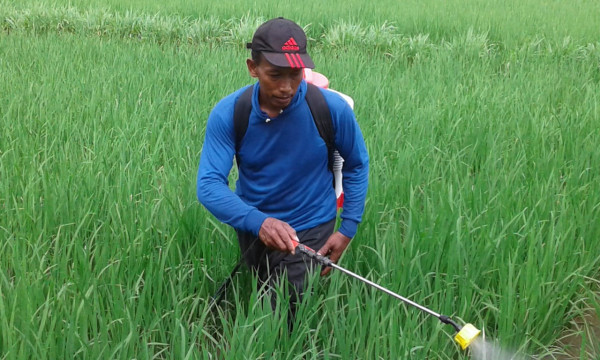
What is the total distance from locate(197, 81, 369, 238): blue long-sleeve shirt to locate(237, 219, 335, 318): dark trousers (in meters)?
0.03

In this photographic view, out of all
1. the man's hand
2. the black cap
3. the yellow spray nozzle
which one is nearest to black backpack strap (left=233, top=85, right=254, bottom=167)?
the black cap

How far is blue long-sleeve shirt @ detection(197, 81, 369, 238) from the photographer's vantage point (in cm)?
164

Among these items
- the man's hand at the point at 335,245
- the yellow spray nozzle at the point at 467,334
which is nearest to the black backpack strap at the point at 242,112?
the man's hand at the point at 335,245

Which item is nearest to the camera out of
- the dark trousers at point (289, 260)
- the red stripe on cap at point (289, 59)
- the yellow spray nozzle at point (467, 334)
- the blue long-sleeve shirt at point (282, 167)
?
the yellow spray nozzle at point (467, 334)

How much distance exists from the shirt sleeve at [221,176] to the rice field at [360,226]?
0.71ft

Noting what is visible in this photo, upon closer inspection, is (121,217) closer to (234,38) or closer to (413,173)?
(413,173)

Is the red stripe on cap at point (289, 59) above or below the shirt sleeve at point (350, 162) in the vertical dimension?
above

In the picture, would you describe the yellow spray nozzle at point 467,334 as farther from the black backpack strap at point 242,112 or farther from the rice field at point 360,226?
the black backpack strap at point 242,112

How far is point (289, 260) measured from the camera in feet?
5.75

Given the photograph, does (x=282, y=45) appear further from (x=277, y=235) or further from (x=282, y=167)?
(x=277, y=235)

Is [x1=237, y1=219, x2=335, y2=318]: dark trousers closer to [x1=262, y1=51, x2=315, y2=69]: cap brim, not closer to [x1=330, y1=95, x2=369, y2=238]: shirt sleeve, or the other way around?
[x1=330, y1=95, x2=369, y2=238]: shirt sleeve

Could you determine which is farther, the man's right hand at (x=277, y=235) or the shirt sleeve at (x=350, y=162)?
the shirt sleeve at (x=350, y=162)

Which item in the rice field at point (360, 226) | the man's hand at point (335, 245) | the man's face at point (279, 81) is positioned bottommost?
the rice field at point (360, 226)

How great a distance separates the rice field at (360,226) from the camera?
5.19 ft
